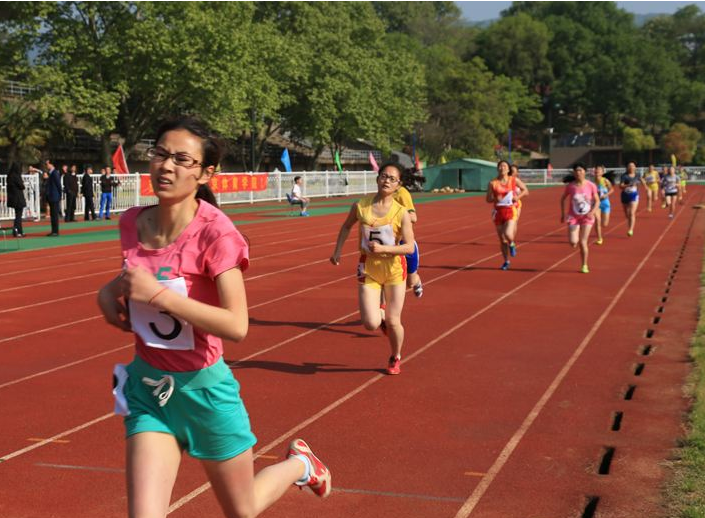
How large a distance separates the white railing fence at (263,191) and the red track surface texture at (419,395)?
13.4m

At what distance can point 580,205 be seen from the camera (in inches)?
609

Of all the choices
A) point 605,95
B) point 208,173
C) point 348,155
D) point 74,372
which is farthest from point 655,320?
point 605,95

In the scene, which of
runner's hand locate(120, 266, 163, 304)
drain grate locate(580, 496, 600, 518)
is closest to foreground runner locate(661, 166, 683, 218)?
drain grate locate(580, 496, 600, 518)

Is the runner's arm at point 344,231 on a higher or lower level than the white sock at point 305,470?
higher

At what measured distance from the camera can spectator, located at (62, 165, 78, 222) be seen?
27.1 meters

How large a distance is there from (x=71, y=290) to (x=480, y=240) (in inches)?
440

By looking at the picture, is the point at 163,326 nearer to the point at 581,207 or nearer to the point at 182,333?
the point at 182,333

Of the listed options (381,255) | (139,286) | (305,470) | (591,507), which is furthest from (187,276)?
(381,255)

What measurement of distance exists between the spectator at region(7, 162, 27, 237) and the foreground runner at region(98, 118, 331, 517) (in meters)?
20.0

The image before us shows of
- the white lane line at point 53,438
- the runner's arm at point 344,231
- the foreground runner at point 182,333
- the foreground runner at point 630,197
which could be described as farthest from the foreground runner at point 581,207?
the foreground runner at point 182,333

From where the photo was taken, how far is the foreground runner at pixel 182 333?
316cm

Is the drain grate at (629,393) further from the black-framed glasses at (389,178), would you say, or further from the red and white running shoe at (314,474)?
the red and white running shoe at (314,474)

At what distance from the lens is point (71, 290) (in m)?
13.3

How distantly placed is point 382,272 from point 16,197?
16.5m
